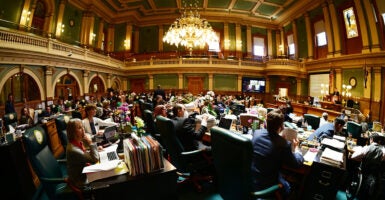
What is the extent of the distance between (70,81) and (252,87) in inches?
498

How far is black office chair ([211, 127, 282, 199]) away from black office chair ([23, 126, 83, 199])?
125 cm

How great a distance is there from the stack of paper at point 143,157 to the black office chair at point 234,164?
1.76ft

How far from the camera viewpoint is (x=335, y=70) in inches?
484

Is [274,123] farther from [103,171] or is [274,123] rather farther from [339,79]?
[339,79]

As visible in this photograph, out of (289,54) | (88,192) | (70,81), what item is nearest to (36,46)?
(70,81)

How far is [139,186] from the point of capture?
1.77 meters

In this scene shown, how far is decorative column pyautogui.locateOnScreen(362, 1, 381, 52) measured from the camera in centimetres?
998

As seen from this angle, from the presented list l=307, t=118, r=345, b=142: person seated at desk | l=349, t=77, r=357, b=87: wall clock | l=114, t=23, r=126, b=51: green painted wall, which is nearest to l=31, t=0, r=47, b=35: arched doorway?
l=114, t=23, r=126, b=51: green painted wall

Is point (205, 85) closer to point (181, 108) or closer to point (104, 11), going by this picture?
point (104, 11)

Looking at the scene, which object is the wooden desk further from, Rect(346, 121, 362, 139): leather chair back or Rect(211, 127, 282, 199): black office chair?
Rect(346, 121, 362, 139): leather chair back

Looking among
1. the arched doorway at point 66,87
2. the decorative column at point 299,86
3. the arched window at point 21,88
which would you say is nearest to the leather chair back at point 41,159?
the arched window at point 21,88

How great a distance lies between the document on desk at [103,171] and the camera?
1.76 meters

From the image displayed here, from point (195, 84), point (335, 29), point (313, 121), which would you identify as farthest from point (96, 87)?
point (335, 29)

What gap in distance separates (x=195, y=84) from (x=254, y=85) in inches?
188
